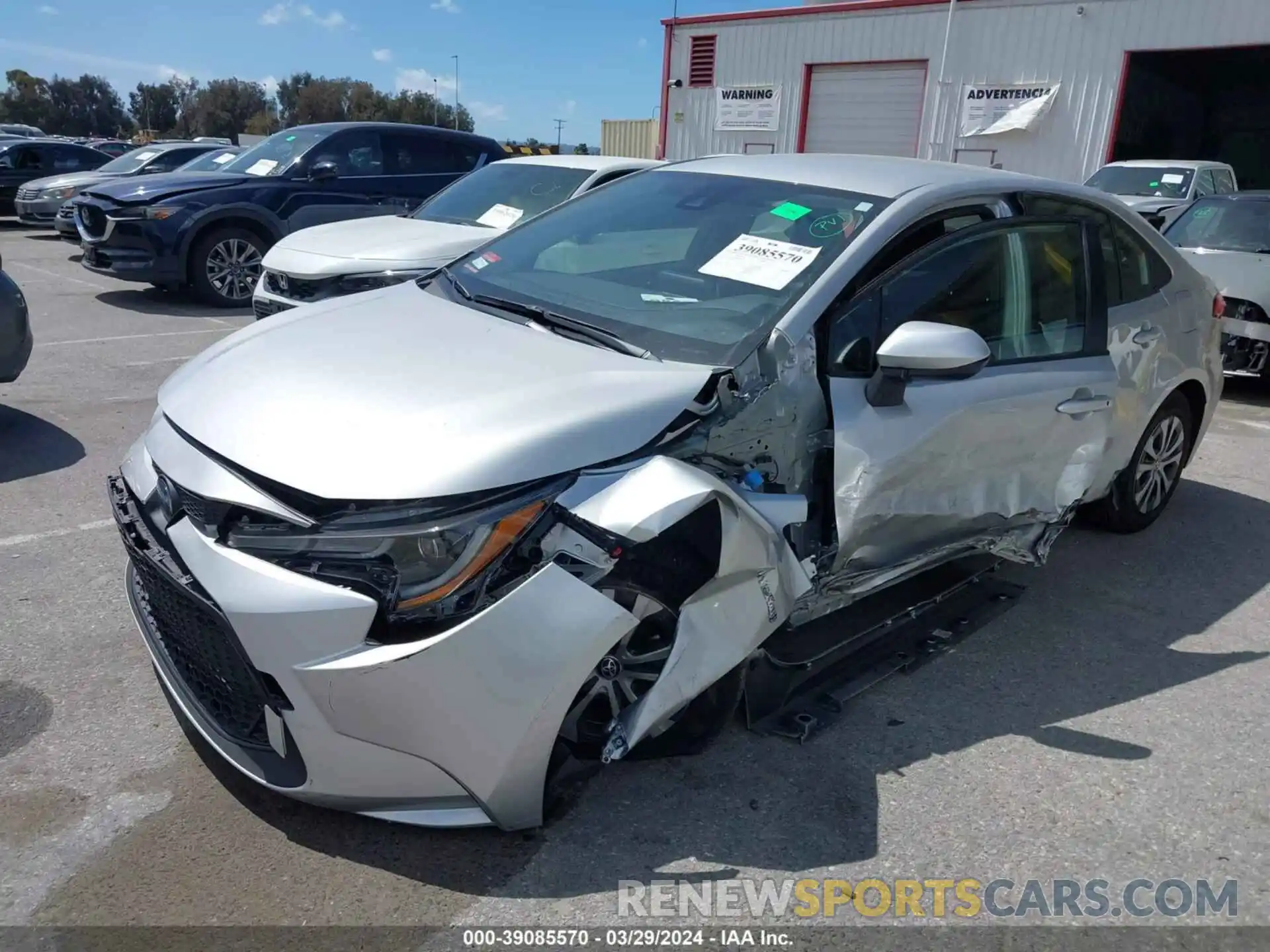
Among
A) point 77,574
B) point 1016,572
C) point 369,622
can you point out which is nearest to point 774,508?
point 369,622

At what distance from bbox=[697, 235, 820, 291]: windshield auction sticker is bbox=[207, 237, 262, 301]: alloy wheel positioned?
8.03 m

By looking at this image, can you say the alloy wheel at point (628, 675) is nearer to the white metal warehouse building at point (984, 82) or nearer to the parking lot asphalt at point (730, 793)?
the parking lot asphalt at point (730, 793)

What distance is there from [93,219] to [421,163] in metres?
3.31

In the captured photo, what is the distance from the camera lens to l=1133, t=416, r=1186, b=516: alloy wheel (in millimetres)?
4648

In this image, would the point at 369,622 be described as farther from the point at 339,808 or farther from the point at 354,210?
the point at 354,210

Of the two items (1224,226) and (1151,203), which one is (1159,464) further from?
(1151,203)

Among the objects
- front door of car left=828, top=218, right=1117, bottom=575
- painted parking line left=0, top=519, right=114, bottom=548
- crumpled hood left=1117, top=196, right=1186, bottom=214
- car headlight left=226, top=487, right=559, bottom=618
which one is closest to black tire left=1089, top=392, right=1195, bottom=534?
front door of car left=828, top=218, right=1117, bottom=575

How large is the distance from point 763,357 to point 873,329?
0.49 meters

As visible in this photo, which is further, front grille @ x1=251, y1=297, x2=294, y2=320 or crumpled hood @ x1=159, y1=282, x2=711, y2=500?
front grille @ x1=251, y1=297, x2=294, y2=320

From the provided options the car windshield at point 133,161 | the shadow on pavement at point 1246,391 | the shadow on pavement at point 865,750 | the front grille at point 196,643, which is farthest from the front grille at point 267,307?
the car windshield at point 133,161

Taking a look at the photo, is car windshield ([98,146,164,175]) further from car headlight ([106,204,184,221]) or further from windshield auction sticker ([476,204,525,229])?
windshield auction sticker ([476,204,525,229])

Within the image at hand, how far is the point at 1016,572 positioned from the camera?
434 centimetres

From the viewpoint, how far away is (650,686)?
255 cm

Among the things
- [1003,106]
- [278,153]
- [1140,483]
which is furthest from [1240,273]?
[1003,106]
